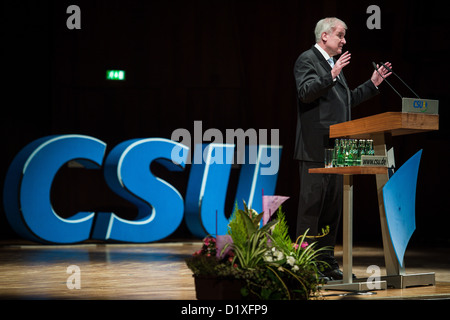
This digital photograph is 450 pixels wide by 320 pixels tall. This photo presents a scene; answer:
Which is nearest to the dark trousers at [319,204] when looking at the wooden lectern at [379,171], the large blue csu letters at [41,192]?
the wooden lectern at [379,171]

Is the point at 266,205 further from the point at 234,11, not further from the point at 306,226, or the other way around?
the point at 234,11

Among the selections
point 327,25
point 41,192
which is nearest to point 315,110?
point 327,25

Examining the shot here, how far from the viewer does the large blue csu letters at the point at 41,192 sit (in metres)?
5.98

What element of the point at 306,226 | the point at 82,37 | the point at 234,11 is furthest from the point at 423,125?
the point at 82,37

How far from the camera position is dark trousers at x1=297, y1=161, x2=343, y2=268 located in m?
3.36

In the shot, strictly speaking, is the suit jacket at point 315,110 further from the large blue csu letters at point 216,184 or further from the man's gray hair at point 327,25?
the large blue csu letters at point 216,184

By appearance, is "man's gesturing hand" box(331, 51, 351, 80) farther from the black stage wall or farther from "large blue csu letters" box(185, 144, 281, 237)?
the black stage wall

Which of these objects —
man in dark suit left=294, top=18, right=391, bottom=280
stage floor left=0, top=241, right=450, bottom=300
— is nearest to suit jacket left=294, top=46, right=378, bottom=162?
man in dark suit left=294, top=18, right=391, bottom=280

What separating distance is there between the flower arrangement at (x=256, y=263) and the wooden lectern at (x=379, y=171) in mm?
562

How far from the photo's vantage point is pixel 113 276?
12.8 ft

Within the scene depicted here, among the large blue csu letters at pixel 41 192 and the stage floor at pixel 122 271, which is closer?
the stage floor at pixel 122 271

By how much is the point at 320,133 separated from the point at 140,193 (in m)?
3.28

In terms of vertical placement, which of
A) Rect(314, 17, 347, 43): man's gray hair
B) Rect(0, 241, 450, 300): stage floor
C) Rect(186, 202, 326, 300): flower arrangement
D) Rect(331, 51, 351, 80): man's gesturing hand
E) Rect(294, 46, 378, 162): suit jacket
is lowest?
Rect(0, 241, 450, 300): stage floor

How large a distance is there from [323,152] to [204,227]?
10.7 ft
